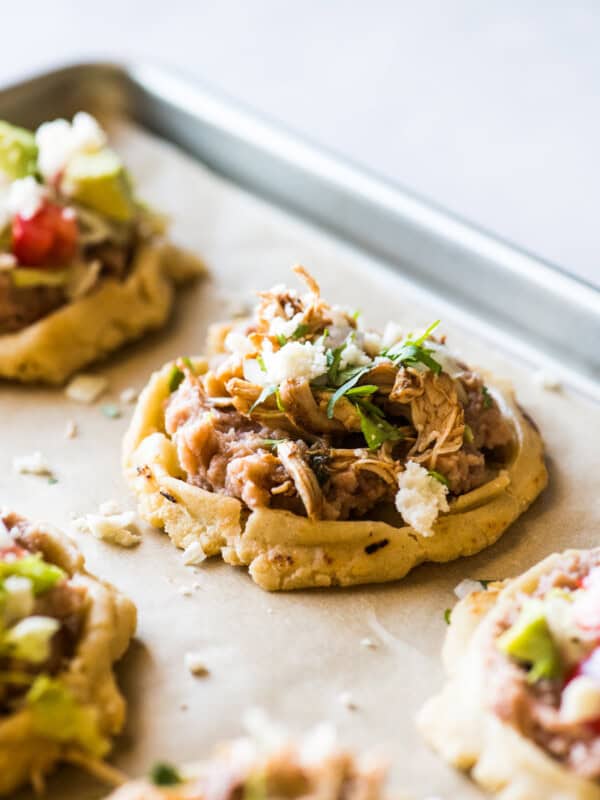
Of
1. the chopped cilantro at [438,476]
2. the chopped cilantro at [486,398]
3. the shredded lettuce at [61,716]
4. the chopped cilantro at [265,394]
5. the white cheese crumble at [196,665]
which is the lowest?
the white cheese crumble at [196,665]

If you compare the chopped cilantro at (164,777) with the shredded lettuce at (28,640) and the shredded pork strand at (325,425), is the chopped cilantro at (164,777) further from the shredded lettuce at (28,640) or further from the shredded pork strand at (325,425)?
the shredded pork strand at (325,425)

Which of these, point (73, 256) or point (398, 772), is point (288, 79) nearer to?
point (73, 256)

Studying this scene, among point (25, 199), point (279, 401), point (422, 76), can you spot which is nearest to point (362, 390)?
point (279, 401)

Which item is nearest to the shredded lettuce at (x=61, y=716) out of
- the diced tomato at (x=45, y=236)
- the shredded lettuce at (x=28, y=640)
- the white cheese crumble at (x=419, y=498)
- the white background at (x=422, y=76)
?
the shredded lettuce at (x=28, y=640)

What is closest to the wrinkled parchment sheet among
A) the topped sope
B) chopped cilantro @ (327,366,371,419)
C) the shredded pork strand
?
the topped sope

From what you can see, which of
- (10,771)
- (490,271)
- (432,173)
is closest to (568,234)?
(432,173)
